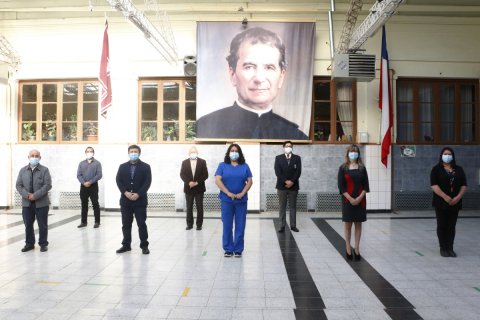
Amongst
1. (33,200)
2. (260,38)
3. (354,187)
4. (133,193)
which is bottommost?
(33,200)

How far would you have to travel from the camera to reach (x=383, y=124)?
8539 mm

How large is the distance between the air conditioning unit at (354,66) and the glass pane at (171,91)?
3.89m

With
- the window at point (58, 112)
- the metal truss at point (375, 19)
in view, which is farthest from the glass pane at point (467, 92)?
the window at point (58, 112)

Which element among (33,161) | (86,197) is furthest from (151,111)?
(33,161)

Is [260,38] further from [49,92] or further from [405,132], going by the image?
[49,92]

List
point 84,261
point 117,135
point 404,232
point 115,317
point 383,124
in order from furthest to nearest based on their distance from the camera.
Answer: point 117,135, point 383,124, point 404,232, point 84,261, point 115,317

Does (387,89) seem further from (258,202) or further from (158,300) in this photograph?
(158,300)

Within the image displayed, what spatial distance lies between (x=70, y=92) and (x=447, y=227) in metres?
8.95

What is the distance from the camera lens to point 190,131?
9.27 meters

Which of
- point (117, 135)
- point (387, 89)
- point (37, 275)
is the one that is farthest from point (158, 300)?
point (387, 89)

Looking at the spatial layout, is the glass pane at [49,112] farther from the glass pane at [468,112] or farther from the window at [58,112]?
the glass pane at [468,112]

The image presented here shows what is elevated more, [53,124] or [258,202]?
[53,124]

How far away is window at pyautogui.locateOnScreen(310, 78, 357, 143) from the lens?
9188 mm

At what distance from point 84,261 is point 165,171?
4.47 metres
